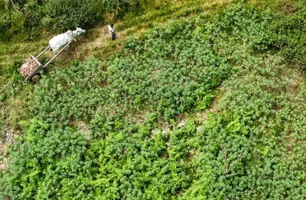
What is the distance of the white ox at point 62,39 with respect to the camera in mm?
12516

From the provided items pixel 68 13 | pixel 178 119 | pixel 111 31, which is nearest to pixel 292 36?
pixel 178 119

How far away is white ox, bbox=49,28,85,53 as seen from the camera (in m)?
12.5

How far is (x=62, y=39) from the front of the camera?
41.1 ft

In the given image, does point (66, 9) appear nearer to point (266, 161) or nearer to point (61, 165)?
point (61, 165)

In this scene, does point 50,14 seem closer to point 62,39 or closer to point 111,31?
point 62,39

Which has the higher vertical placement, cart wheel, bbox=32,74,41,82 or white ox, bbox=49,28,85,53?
white ox, bbox=49,28,85,53

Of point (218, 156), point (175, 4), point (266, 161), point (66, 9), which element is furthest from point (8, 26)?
point (266, 161)

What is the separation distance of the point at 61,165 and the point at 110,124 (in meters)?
1.77

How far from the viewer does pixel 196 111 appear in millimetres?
11906

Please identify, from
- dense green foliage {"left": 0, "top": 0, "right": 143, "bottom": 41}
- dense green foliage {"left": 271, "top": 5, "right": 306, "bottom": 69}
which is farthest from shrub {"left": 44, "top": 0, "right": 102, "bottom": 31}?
dense green foliage {"left": 271, "top": 5, "right": 306, "bottom": 69}

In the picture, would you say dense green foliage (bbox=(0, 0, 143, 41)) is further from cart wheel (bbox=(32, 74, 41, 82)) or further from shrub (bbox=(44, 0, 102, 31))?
cart wheel (bbox=(32, 74, 41, 82))

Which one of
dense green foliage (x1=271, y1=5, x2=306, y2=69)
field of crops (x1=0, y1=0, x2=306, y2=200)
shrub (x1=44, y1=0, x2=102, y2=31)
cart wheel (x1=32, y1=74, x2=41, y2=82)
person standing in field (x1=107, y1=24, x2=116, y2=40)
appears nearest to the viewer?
field of crops (x1=0, y1=0, x2=306, y2=200)

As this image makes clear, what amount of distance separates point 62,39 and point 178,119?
432 cm

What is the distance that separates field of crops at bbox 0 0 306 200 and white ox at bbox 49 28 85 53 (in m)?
0.72
